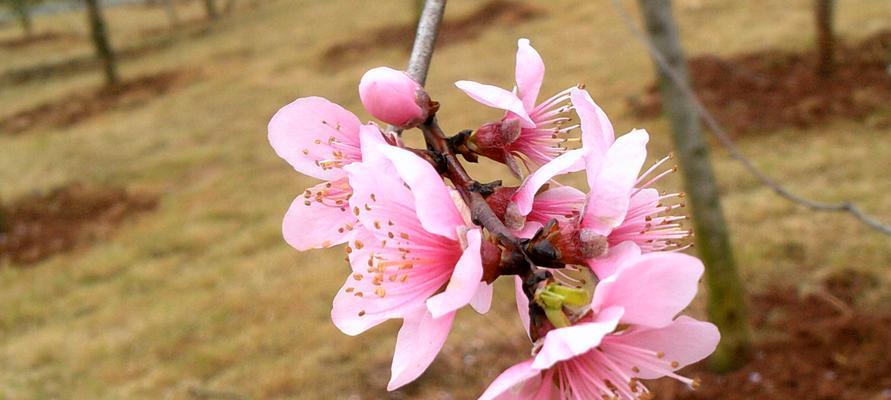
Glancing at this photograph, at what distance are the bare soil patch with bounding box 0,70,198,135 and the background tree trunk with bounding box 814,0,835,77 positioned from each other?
1054 cm

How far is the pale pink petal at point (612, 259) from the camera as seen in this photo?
0.75 meters

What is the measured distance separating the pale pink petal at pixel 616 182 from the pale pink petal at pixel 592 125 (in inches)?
1.0

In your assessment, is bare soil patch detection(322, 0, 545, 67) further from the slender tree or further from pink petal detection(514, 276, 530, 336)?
pink petal detection(514, 276, 530, 336)

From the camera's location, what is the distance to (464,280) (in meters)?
0.71

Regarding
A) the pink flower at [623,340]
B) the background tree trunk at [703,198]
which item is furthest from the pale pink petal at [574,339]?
the background tree trunk at [703,198]

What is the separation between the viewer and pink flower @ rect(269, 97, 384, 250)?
0.97m

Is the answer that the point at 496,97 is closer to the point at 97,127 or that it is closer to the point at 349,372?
the point at 349,372

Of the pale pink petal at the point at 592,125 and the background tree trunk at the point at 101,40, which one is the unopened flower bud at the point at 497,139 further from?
the background tree trunk at the point at 101,40

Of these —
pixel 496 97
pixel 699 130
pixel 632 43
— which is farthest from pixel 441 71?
pixel 496 97

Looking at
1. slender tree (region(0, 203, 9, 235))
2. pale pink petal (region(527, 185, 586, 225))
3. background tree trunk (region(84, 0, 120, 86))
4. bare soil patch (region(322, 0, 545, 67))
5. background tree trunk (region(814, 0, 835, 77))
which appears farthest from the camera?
background tree trunk (region(84, 0, 120, 86))

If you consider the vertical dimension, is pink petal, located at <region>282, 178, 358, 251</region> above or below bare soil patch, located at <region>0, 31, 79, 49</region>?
above

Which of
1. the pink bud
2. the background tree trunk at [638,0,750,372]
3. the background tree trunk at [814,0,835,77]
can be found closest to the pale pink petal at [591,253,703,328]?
the pink bud

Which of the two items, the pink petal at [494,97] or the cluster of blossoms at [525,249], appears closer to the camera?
the cluster of blossoms at [525,249]

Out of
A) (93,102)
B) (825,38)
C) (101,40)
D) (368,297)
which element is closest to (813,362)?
(368,297)
